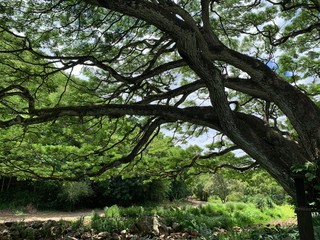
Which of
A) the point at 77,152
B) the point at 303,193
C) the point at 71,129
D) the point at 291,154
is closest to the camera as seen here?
the point at 303,193

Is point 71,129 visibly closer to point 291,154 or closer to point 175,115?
point 175,115

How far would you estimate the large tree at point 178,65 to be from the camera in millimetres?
3760

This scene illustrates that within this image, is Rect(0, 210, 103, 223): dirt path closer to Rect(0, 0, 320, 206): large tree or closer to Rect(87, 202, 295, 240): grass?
Rect(87, 202, 295, 240): grass

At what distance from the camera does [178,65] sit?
5148 millimetres

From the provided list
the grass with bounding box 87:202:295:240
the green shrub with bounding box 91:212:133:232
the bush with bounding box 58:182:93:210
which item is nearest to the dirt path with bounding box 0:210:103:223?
the bush with bounding box 58:182:93:210

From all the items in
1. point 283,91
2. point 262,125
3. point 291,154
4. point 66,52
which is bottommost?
point 291,154

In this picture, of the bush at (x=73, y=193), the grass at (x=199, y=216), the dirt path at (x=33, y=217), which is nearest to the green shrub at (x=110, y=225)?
the grass at (x=199, y=216)

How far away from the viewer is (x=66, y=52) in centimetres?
602

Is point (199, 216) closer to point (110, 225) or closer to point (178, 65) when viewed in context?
point (110, 225)

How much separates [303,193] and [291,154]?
22.3 inches

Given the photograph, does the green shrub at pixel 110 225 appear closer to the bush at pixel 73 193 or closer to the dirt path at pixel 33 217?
the dirt path at pixel 33 217

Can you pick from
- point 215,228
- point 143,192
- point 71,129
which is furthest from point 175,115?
point 143,192

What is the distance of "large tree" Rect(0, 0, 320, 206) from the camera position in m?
3.76

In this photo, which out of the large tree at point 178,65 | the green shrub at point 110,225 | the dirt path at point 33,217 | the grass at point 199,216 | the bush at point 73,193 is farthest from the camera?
the bush at point 73,193
